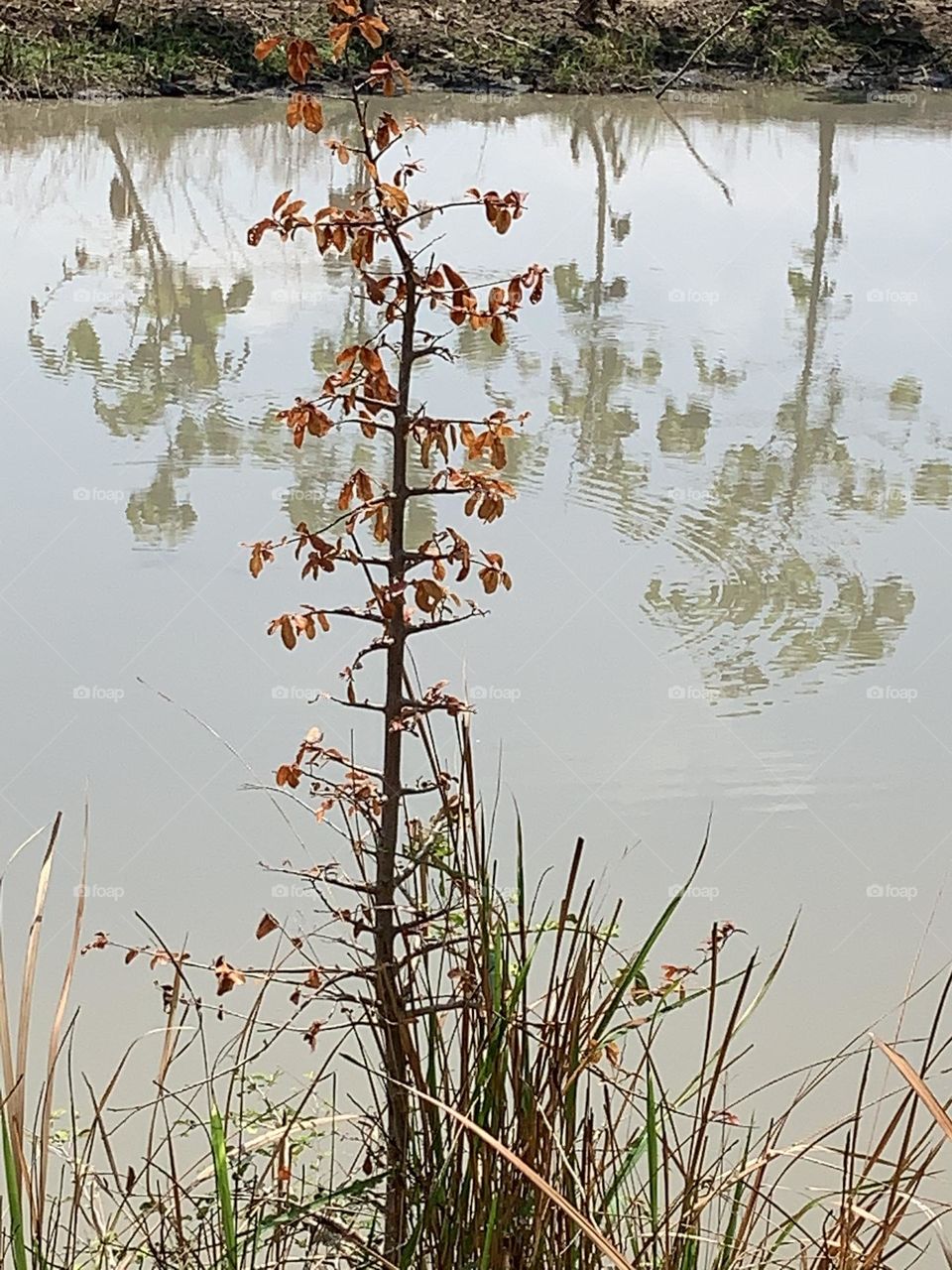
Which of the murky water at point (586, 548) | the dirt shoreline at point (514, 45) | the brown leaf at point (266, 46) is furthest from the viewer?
the dirt shoreline at point (514, 45)

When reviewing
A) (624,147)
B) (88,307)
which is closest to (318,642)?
(88,307)

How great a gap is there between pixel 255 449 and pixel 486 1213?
400cm

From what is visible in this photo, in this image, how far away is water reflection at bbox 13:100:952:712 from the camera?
13.9 feet

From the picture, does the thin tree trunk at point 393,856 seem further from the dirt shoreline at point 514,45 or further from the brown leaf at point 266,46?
the dirt shoreline at point 514,45

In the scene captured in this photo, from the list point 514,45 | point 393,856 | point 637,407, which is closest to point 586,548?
point 637,407

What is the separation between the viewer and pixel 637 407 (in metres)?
5.77

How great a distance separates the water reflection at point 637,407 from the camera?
13.9 feet

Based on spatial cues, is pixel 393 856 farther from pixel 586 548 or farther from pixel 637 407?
pixel 637 407

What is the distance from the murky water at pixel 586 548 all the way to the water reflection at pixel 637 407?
0.02 m

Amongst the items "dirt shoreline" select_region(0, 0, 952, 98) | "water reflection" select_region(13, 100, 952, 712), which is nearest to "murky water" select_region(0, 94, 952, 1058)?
"water reflection" select_region(13, 100, 952, 712)

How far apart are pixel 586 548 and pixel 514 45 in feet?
30.2

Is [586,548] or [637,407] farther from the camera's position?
[637,407]

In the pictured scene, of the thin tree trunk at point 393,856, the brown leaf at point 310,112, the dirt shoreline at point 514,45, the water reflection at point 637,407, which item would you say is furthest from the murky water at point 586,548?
the dirt shoreline at point 514,45

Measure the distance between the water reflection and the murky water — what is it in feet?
0.06
